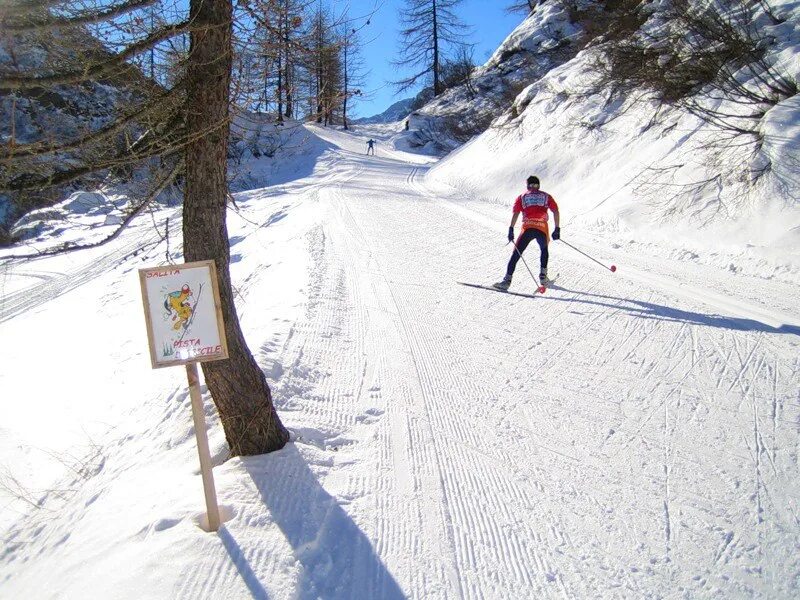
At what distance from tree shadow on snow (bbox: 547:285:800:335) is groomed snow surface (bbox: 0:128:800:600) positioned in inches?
1.7

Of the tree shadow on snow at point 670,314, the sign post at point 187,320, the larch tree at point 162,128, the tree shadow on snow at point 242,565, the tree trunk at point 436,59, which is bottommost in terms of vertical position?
the tree shadow on snow at point 242,565

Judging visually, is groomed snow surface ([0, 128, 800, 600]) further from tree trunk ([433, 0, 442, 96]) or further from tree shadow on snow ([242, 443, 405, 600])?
tree trunk ([433, 0, 442, 96])

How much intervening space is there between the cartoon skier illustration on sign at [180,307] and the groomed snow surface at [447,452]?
29.0 inches

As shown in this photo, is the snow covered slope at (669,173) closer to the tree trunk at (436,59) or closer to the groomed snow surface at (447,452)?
the groomed snow surface at (447,452)

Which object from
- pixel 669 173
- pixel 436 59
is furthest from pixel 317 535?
→ pixel 436 59

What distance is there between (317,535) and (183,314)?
5.23ft

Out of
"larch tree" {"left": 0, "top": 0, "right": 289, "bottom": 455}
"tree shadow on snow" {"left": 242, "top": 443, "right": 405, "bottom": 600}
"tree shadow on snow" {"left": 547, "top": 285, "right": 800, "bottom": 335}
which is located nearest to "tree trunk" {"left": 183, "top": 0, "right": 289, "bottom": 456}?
"larch tree" {"left": 0, "top": 0, "right": 289, "bottom": 455}

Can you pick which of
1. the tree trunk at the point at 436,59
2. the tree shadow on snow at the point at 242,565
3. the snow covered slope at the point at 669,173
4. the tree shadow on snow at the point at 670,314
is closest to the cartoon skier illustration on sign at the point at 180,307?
the tree shadow on snow at the point at 242,565

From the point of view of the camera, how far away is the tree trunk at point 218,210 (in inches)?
121

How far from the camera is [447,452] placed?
398 centimetres

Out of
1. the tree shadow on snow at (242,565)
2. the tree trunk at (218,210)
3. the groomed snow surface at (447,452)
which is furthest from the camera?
the tree trunk at (218,210)

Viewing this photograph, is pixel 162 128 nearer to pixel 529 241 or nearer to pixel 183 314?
pixel 183 314

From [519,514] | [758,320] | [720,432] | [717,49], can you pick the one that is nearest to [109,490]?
[519,514]

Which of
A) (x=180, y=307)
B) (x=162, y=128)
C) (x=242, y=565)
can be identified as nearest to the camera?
(x=242, y=565)
